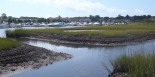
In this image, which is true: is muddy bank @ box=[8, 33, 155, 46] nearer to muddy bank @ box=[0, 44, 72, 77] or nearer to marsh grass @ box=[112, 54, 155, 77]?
muddy bank @ box=[0, 44, 72, 77]

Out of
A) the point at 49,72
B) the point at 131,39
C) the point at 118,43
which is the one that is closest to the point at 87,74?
the point at 49,72

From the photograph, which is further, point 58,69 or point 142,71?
point 58,69

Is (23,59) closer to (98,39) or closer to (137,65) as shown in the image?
(137,65)

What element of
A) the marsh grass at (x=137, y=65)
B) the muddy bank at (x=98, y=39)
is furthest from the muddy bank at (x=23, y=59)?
the muddy bank at (x=98, y=39)

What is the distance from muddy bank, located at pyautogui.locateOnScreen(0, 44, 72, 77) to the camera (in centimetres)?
2355

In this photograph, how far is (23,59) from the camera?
26.6 meters

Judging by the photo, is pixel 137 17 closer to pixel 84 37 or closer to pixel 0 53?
pixel 84 37

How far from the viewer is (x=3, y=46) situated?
29.2 metres

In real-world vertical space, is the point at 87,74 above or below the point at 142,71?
below

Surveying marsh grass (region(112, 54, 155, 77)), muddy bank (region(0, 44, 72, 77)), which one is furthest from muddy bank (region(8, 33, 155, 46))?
marsh grass (region(112, 54, 155, 77))

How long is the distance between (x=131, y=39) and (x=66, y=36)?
36.1ft

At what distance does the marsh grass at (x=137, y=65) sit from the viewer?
14406 millimetres

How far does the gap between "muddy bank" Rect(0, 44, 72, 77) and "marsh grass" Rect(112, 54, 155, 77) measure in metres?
7.55

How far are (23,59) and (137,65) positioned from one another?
1327 cm
